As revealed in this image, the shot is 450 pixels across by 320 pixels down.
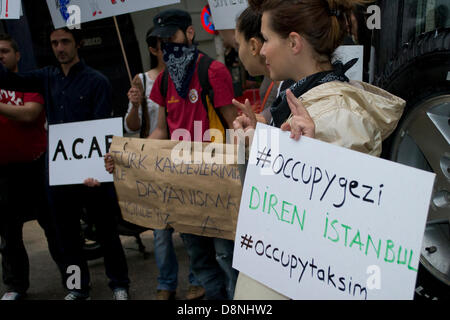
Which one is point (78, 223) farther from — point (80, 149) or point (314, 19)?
point (314, 19)

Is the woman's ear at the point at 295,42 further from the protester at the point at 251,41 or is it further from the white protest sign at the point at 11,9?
the white protest sign at the point at 11,9

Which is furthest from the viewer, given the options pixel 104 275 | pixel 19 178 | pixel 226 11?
pixel 104 275

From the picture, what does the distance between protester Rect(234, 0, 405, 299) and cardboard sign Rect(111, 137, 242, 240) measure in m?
0.91

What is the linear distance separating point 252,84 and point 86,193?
3875mm

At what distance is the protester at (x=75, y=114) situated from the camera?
3787mm

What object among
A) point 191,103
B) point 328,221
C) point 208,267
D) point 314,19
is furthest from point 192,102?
point 328,221

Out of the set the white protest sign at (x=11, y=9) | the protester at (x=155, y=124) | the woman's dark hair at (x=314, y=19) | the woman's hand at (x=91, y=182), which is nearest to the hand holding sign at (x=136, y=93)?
the protester at (x=155, y=124)

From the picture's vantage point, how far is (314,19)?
1.88m

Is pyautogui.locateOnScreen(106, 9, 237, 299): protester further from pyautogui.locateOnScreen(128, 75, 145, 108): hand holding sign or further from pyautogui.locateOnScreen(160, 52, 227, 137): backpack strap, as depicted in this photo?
pyautogui.locateOnScreen(128, 75, 145, 108): hand holding sign

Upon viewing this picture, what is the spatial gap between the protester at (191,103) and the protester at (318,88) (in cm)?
118

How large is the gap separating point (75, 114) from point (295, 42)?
2.26 m

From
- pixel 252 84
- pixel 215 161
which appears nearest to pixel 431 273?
pixel 215 161

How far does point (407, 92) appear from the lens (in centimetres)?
284
